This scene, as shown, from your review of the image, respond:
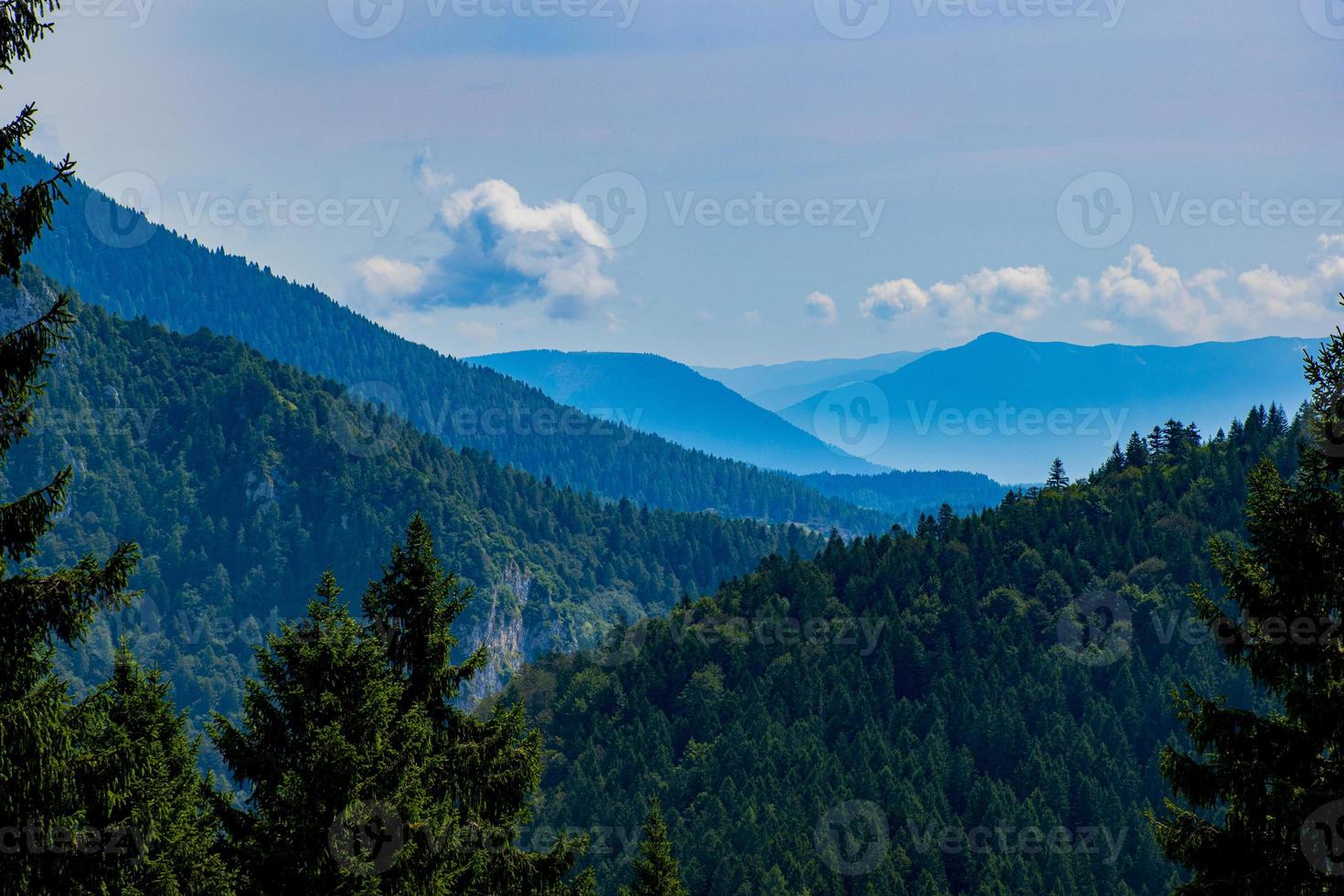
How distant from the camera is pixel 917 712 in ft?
556

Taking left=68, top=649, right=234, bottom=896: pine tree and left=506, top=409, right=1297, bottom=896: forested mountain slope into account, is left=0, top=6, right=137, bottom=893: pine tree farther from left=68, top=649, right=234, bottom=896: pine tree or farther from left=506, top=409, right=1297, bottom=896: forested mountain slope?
left=506, top=409, right=1297, bottom=896: forested mountain slope

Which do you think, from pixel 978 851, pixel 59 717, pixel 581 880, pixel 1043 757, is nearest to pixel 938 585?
pixel 1043 757

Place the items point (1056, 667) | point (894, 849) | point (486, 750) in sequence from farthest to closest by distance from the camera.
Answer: point (1056, 667), point (894, 849), point (486, 750)

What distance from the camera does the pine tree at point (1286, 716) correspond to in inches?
738

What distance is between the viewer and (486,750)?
24.9 meters

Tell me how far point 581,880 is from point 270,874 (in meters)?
7.91

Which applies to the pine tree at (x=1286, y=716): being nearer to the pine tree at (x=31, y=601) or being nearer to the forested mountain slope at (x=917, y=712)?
the pine tree at (x=31, y=601)

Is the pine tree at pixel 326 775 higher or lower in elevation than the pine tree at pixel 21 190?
lower

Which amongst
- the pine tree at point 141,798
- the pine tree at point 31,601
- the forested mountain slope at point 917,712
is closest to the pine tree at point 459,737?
the pine tree at point 141,798

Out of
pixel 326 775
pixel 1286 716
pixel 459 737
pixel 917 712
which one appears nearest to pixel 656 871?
pixel 459 737

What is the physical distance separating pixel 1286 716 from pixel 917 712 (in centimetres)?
15348

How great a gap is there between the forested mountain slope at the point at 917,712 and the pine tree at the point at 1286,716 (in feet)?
329

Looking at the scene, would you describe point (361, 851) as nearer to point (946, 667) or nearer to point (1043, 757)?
point (1043, 757)

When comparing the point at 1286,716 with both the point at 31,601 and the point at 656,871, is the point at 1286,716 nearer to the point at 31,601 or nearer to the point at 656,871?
the point at 31,601
